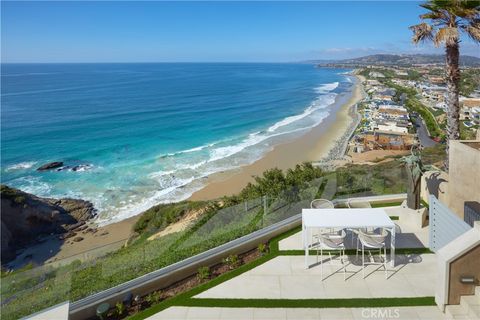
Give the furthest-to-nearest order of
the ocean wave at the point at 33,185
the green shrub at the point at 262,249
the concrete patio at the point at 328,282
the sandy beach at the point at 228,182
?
the ocean wave at the point at 33,185, the sandy beach at the point at 228,182, the green shrub at the point at 262,249, the concrete patio at the point at 328,282

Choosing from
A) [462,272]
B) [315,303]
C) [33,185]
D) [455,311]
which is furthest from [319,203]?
[33,185]

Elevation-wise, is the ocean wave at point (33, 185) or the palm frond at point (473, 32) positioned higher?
the palm frond at point (473, 32)

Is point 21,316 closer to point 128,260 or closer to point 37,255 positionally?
point 128,260

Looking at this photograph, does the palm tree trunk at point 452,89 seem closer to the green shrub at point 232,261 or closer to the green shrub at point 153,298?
the green shrub at point 232,261

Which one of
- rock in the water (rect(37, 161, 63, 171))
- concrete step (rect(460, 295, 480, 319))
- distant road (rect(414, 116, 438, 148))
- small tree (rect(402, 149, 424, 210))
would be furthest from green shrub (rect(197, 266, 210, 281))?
distant road (rect(414, 116, 438, 148))

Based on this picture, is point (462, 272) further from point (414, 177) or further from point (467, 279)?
point (414, 177)

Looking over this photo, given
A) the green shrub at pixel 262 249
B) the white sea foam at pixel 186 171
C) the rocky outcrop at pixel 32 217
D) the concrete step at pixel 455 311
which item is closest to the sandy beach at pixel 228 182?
the white sea foam at pixel 186 171
